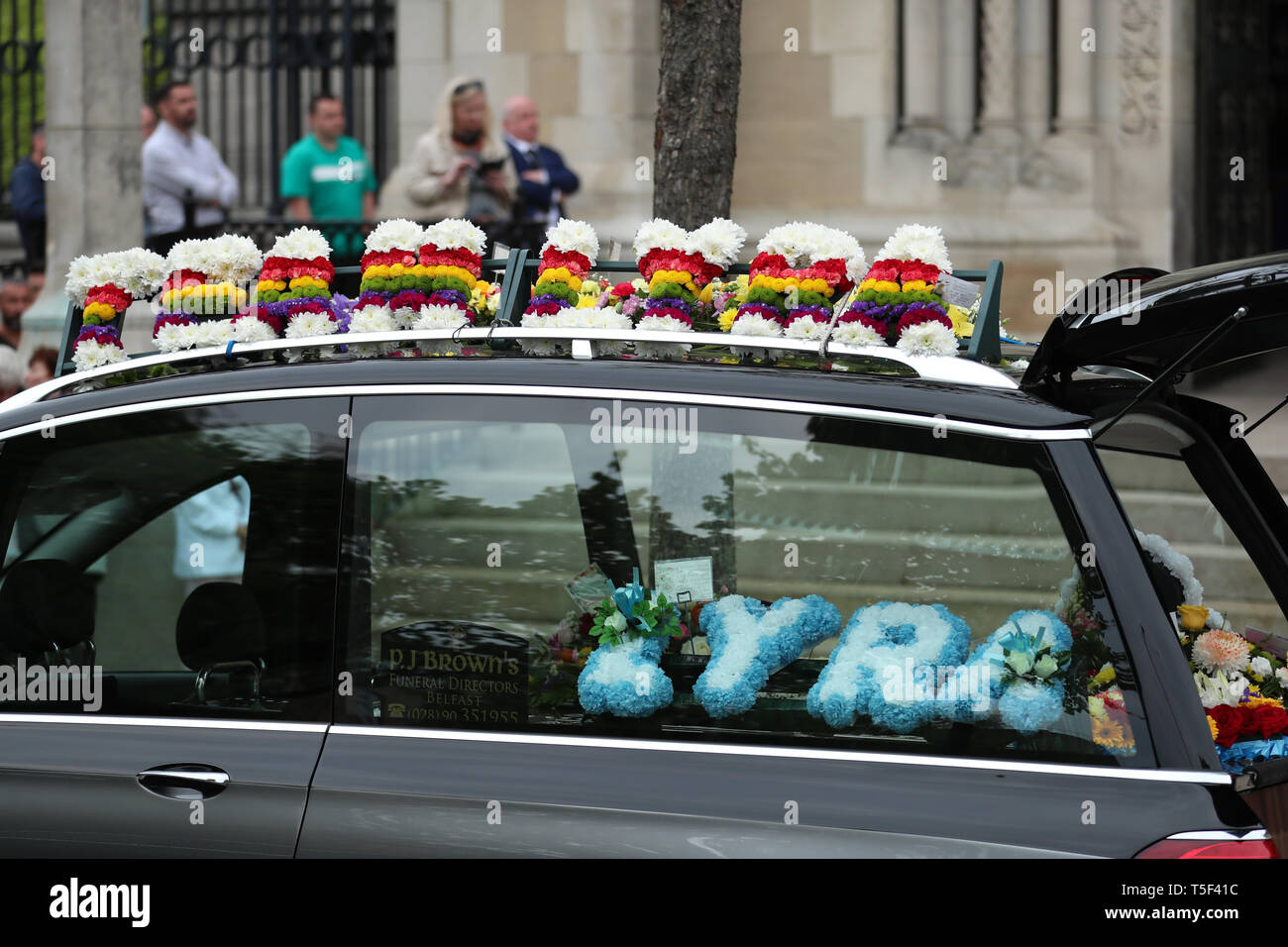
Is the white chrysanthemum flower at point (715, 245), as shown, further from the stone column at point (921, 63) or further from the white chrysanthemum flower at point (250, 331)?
the stone column at point (921, 63)

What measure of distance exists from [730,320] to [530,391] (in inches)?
33.9

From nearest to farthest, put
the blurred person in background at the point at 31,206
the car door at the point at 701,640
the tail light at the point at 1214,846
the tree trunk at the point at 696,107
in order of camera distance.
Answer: the tail light at the point at 1214,846 → the car door at the point at 701,640 → the tree trunk at the point at 696,107 → the blurred person in background at the point at 31,206

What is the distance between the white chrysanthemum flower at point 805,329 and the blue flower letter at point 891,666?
2.02ft

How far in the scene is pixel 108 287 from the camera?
3951 millimetres

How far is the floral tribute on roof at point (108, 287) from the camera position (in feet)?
12.8

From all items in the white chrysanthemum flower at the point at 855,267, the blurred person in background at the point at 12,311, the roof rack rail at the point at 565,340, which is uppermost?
the blurred person in background at the point at 12,311

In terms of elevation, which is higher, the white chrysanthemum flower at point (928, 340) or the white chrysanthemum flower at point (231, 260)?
the white chrysanthemum flower at point (231, 260)

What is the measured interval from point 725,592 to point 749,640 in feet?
0.52

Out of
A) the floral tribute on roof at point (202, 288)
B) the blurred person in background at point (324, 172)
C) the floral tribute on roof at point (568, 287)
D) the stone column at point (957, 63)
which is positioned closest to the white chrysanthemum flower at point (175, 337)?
the floral tribute on roof at point (202, 288)

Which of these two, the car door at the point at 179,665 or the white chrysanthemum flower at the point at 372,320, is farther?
the white chrysanthemum flower at the point at 372,320

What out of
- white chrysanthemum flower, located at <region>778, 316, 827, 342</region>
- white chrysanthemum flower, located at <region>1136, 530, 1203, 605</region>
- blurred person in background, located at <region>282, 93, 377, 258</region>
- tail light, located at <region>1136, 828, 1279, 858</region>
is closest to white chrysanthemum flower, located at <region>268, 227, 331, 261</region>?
white chrysanthemum flower, located at <region>778, 316, 827, 342</region>

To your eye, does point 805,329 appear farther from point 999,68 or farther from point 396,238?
point 999,68

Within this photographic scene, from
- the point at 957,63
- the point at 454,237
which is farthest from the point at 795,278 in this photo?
the point at 957,63

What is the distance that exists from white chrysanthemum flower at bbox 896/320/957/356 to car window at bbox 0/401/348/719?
1.11m
